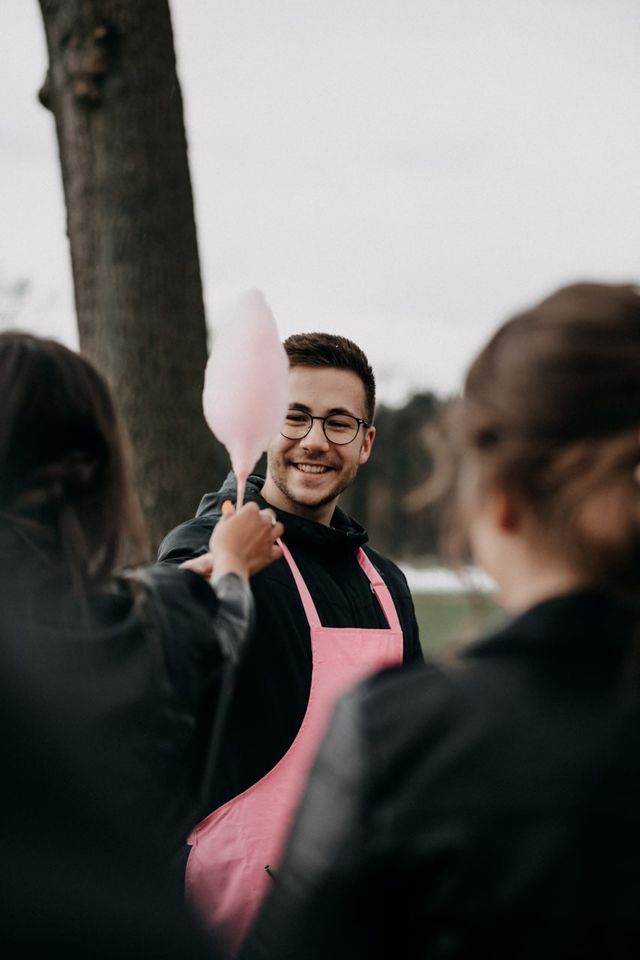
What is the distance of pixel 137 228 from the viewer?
3.81 meters

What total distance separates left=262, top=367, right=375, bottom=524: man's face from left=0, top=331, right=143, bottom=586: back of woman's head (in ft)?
3.59

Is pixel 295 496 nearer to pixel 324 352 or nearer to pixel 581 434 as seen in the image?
pixel 324 352

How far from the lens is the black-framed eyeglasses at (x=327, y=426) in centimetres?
263

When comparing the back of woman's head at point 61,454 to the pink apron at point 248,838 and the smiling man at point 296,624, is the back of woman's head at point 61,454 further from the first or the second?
the pink apron at point 248,838

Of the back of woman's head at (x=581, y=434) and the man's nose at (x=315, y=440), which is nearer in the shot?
the back of woman's head at (x=581, y=434)

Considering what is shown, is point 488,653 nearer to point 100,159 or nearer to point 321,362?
point 321,362

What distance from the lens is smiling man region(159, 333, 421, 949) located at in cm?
213

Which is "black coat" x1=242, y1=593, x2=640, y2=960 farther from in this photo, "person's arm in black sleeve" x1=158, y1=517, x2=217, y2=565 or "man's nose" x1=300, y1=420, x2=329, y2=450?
"man's nose" x1=300, y1=420, x2=329, y2=450

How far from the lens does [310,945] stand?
103 cm

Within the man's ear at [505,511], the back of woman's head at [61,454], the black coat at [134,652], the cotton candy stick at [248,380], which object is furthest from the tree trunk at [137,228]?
the man's ear at [505,511]

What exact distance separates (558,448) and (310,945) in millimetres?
585

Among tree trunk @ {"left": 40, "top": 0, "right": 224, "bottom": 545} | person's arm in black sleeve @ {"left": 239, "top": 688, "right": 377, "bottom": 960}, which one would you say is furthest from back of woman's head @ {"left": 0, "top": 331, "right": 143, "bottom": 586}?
tree trunk @ {"left": 40, "top": 0, "right": 224, "bottom": 545}

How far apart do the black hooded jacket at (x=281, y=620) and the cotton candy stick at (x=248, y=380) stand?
267 millimetres

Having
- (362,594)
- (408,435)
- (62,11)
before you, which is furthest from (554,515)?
(408,435)
